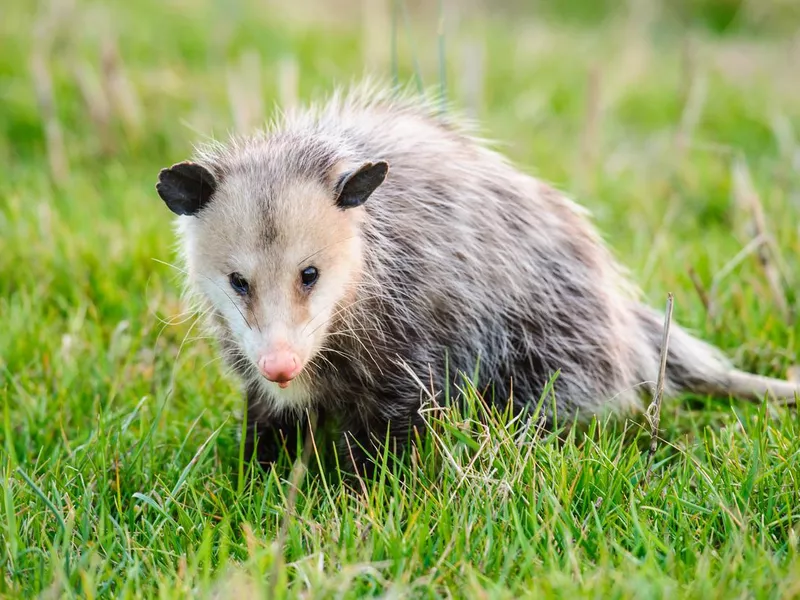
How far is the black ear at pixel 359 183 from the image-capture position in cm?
231

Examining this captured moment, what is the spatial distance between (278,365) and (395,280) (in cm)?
56

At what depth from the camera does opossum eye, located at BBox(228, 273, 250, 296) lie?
229 cm

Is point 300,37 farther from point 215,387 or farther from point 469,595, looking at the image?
point 469,595

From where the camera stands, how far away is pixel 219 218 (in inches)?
93.2

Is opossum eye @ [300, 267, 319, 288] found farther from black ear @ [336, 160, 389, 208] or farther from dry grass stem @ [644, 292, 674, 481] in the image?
dry grass stem @ [644, 292, 674, 481]

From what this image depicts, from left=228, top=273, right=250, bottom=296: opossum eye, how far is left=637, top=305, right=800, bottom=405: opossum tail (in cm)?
135

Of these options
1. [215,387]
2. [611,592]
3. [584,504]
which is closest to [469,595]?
[611,592]

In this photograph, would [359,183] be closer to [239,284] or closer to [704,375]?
[239,284]

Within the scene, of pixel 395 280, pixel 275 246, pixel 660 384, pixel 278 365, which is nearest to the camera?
pixel 278 365

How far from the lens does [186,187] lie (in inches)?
94.0

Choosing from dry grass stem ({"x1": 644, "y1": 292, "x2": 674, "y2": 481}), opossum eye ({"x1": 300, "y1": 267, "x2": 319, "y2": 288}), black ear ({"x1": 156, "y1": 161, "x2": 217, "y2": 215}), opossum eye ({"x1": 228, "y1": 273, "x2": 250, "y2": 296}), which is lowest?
dry grass stem ({"x1": 644, "y1": 292, "x2": 674, "y2": 481})

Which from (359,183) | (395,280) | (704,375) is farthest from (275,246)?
(704,375)

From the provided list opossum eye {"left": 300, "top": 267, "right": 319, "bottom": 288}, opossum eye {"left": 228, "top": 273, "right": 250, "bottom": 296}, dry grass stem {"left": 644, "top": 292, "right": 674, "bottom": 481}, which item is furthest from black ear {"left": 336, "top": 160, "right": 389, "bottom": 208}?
dry grass stem {"left": 644, "top": 292, "right": 674, "bottom": 481}

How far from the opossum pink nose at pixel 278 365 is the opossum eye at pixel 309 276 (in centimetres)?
24
